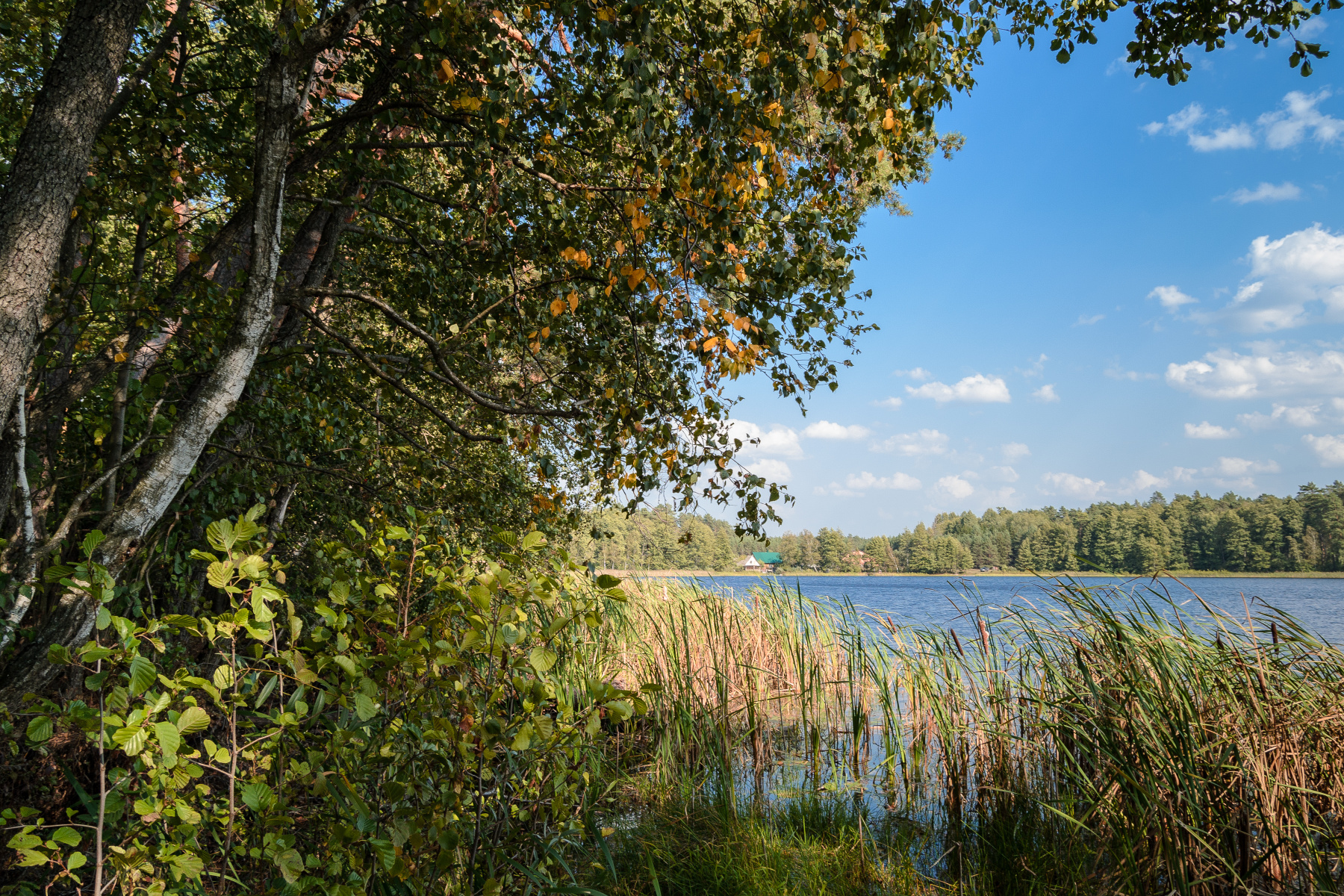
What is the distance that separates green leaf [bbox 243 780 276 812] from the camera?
4.87 ft

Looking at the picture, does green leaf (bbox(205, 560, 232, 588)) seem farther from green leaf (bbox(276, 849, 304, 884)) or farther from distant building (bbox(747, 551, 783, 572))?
distant building (bbox(747, 551, 783, 572))

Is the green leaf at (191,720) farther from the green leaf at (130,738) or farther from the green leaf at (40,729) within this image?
the green leaf at (40,729)

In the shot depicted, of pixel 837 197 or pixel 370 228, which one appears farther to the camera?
pixel 370 228

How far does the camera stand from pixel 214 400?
8.09ft

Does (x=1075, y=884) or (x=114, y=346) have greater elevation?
(x=114, y=346)

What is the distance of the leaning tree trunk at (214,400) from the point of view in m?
2.29

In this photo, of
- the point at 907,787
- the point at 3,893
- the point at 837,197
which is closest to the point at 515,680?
the point at 3,893

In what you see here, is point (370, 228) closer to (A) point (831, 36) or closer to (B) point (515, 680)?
(A) point (831, 36)

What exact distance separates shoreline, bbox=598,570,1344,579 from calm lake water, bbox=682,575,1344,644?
72 mm

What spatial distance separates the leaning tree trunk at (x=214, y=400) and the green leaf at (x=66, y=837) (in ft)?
4.09

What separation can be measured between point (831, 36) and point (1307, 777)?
3.51m

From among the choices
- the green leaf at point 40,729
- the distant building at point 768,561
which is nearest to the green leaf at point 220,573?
the green leaf at point 40,729

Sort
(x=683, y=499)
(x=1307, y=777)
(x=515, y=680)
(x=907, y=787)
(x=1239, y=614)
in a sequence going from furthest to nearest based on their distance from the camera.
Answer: (x=907, y=787)
(x=1239, y=614)
(x=683, y=499)
(x=1307, y=777)
(x=515, y=680)

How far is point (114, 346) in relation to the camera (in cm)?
308
